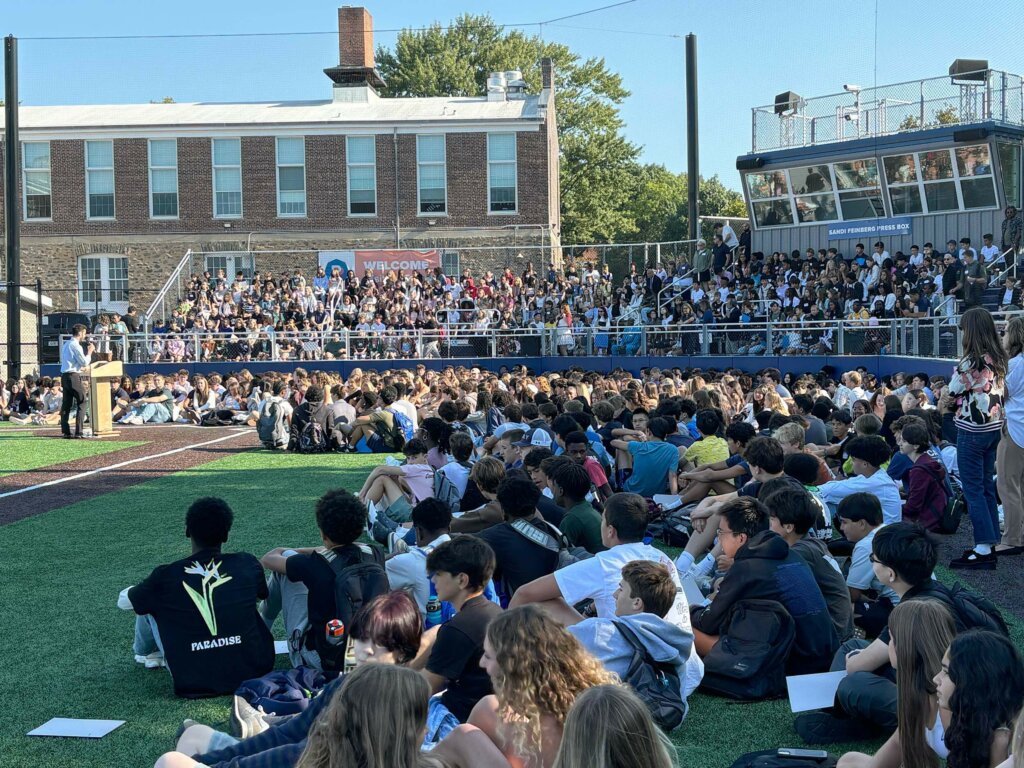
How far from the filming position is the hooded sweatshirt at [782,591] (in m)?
6.28

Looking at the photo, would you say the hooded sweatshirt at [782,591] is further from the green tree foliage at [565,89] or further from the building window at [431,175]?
the green tree foliage at [565,89]

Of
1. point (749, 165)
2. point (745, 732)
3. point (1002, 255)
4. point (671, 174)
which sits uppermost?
point (671, 174)

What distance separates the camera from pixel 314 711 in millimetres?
4457

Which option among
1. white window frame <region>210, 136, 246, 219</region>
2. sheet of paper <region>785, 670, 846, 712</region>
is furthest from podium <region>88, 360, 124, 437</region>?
sheet of paper <region>785, 670, 846, 712</region>

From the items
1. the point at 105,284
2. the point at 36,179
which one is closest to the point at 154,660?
the point at 105,284

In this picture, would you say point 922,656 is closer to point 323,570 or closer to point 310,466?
point 323,570

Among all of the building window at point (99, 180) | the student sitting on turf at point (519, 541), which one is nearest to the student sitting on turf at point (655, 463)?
the student sitting on turf at point (519, 541)

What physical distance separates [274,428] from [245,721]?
49.7ft

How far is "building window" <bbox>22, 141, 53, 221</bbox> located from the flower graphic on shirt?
37.7 metres

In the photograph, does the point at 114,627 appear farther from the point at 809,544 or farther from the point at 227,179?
the point at 227,179

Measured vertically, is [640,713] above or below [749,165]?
below

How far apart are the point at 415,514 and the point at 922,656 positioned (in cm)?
376

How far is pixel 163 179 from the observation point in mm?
40281

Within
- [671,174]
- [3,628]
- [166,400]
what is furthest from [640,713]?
[671,174]
